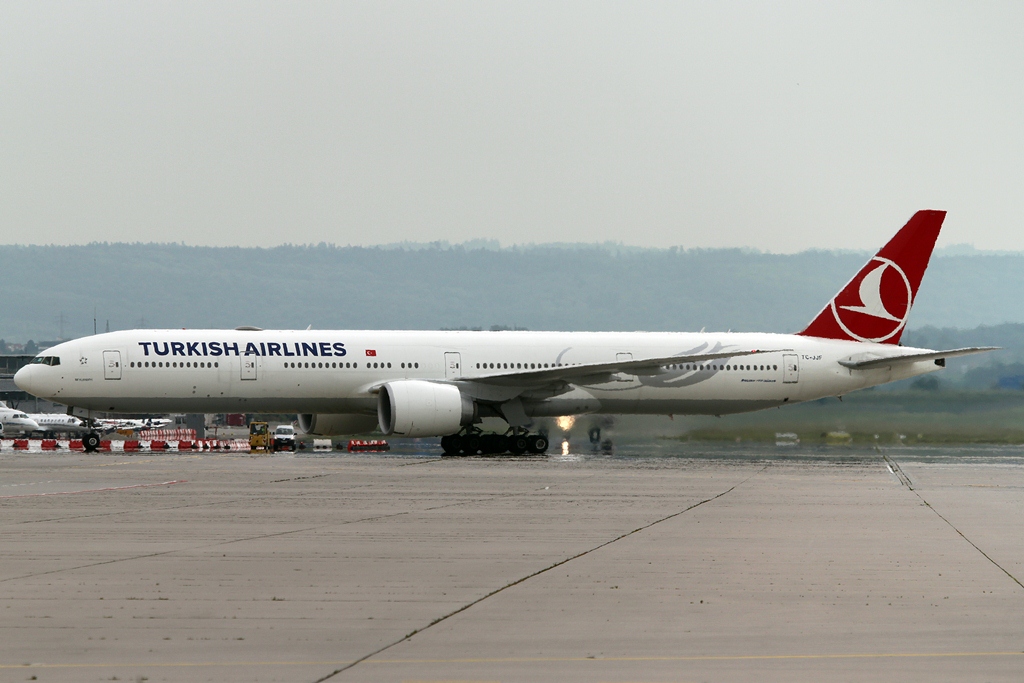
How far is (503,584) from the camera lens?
956 cm

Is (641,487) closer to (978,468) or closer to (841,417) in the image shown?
(978,468)

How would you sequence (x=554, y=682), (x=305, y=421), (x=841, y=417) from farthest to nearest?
(x=841, y=417), (x=305, y=421), (x=554, y=682)

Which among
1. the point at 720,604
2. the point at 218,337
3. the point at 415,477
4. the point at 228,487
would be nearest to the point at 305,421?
the point at 218,337

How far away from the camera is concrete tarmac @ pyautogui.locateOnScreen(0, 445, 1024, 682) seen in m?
6.75

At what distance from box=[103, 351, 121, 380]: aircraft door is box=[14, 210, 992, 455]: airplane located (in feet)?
0.13

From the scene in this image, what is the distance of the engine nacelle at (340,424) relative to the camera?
35.7 metres

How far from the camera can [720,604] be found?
8781 mm

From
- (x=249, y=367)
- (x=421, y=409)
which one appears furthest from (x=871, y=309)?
(x=249, y=367)

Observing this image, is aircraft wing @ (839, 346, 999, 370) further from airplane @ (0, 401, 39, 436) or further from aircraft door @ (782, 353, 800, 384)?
airplane @ (0, 401, 39, 436)

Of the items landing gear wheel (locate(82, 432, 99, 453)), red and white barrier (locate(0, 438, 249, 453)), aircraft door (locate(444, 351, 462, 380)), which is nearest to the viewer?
landing gear wheel (locate(82, 432, 99, 453))

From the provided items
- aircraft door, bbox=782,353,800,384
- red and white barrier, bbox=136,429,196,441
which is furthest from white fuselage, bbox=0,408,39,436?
aircraft door, bbox=782,353,800,384

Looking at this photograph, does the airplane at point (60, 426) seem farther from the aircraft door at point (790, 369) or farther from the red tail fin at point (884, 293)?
the red tail fin at point (884, 293)

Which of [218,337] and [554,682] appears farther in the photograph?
[218,337]

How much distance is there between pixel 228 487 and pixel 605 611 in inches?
499
